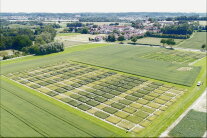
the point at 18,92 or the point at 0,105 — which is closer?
the point at 0,105

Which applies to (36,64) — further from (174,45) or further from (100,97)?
(174,45)

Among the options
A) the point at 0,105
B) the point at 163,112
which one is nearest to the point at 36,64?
the point at 0,105

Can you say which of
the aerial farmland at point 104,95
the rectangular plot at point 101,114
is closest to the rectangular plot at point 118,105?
the aerial farmland at point 104,95

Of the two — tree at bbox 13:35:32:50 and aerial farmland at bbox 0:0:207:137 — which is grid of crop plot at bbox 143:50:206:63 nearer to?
aerial farmland at bbox 0:0:207:137

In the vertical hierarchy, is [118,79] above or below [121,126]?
above

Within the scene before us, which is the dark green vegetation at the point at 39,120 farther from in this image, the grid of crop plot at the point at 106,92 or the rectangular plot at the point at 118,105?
the rectangular plot at the point at 118,105

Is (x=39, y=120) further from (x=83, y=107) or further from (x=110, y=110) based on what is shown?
(x=110, y=110)

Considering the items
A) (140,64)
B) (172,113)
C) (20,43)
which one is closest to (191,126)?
(172,113)
